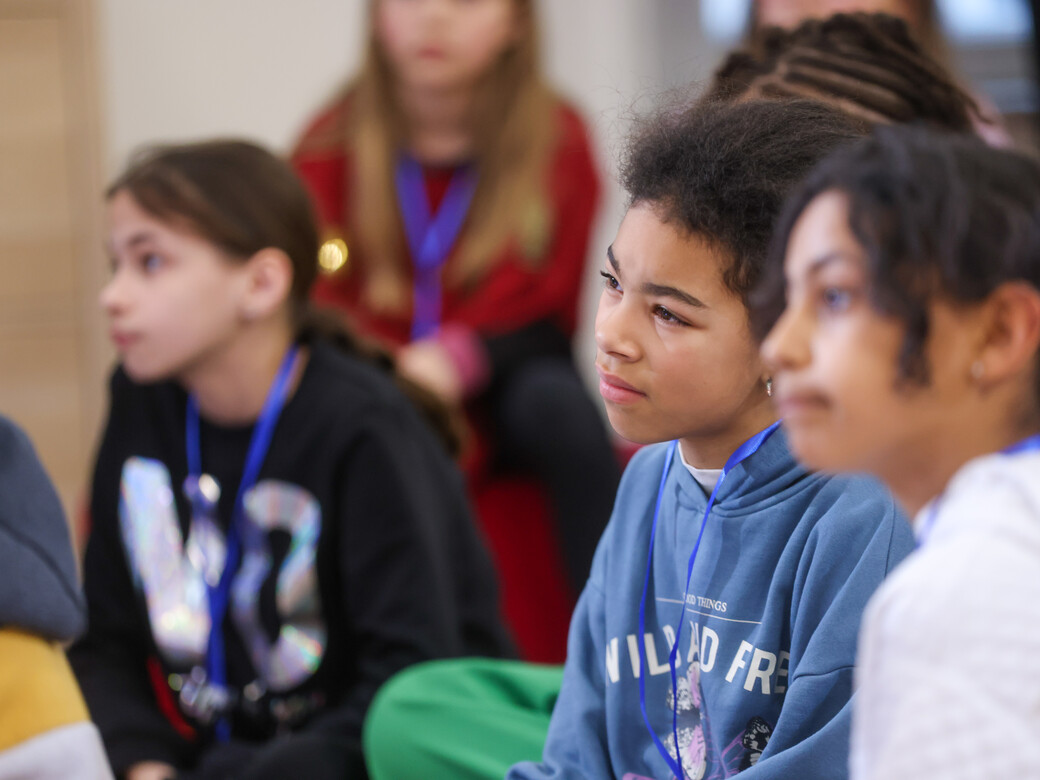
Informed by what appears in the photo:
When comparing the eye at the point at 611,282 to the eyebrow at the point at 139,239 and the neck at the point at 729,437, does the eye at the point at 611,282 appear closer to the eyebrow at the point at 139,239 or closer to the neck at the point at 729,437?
the neck at the point at 729,437

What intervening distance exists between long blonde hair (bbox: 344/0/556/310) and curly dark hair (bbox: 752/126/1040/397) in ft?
4.48

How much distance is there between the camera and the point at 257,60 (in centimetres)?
304

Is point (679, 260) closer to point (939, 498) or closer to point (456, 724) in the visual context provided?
point (939, 498)

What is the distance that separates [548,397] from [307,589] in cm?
59

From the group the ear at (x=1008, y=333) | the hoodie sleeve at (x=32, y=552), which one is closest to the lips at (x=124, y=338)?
the hoodie sleeve at (x=32, y=552)

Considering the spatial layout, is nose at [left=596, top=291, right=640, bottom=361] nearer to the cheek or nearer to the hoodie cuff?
the hoodie cuff

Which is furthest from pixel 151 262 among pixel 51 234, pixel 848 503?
pixel 51 234

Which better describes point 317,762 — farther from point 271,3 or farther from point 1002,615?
point 271,3

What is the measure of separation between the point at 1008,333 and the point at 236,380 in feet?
3.29

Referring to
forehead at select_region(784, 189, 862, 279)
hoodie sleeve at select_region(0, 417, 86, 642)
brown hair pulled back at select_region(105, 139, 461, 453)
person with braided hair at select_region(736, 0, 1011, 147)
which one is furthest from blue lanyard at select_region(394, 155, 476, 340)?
forehead at select_region(784, 189, 862, 279)

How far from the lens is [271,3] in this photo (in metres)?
3.03

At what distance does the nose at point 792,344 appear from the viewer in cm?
58

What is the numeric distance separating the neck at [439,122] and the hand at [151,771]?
1099 millimetres

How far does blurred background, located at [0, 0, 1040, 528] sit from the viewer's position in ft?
8.79
